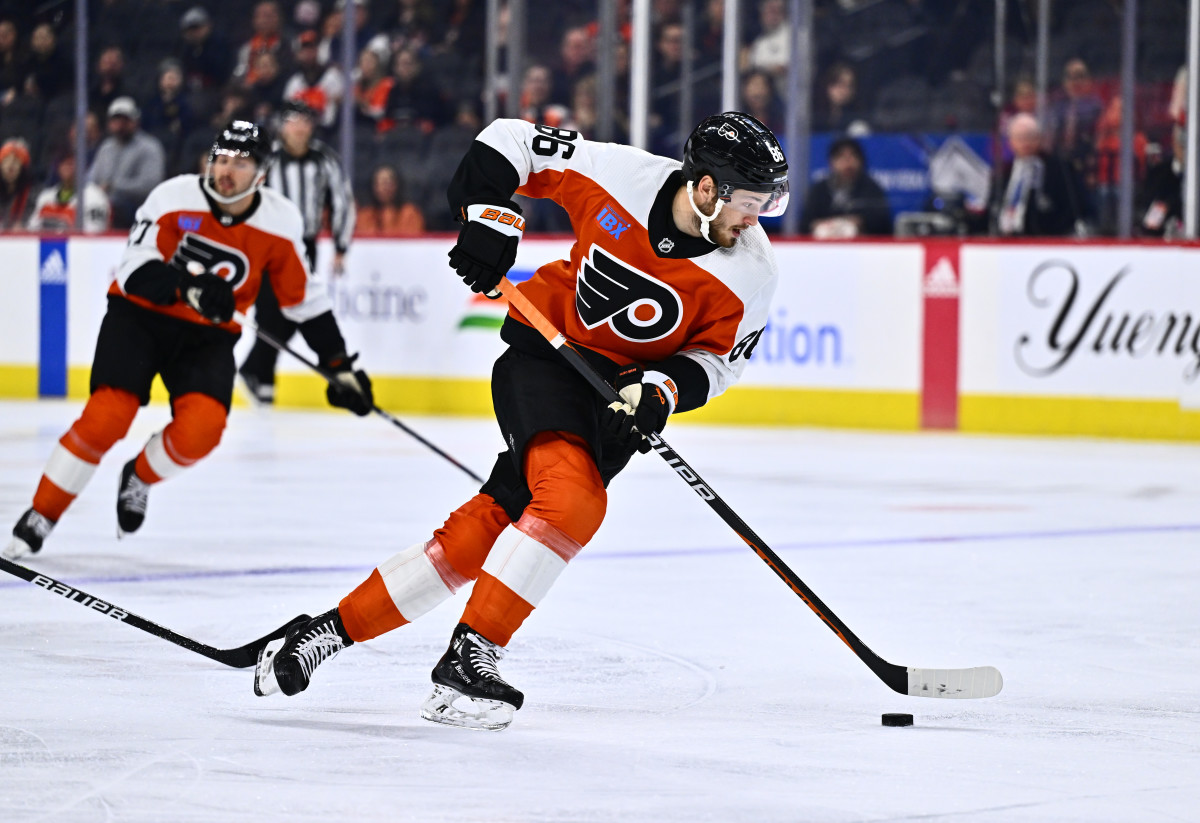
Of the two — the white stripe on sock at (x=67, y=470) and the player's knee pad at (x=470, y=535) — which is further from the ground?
the player's knee pad at (x=470, y=535)

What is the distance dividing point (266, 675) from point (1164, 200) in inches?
249

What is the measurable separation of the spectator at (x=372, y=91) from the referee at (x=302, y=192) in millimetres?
720

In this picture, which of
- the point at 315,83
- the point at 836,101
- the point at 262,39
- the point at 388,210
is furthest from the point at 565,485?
the point at 262,39

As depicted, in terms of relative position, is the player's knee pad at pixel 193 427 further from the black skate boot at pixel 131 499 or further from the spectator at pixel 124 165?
the spectator at pixel 124 165

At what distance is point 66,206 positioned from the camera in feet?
35.0

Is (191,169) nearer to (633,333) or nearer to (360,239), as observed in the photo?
(360,239)

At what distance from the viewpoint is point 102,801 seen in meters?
2.39

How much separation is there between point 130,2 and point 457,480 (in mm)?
5242

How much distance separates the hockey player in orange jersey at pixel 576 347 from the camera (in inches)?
115

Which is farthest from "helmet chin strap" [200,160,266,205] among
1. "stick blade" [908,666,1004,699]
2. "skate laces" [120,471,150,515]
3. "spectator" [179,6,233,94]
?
"spectator" [179,6,233,94]

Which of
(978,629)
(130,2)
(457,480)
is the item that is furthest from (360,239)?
(978,629)

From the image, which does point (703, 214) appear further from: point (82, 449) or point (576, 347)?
point (82, 449)

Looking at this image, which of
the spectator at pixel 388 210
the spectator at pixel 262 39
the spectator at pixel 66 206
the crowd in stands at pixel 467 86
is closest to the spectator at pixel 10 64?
the crowd in stands at pixel 467 86

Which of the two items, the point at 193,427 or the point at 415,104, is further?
the point at 415,104
